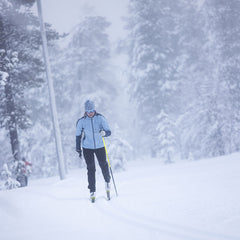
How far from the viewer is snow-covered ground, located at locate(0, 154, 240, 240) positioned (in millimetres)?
2682

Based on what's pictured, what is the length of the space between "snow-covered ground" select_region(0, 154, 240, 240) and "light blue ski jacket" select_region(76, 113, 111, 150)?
4.14ft

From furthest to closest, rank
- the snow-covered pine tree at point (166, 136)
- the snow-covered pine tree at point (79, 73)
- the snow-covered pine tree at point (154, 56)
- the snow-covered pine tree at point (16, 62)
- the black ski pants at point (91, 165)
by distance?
the snow-covered pine tree at point (79, 73), the snow-covered pine tree at point (154, 56), the snow-covered pine tree at point (166, 136), the snow-covered pine tree at point (16, 62), the black ski pants at point (91, 165)

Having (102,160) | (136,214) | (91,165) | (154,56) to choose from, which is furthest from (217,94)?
(136,214)

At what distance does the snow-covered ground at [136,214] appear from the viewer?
2682mm

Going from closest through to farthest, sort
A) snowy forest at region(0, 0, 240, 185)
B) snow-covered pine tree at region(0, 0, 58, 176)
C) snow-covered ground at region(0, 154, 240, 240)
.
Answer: snow-covered ground at region(0, 154, 240, 240), snow-covered pine tree at region(0, 0, 58, 176), snowy forest at region(0, 0, 240, 185)

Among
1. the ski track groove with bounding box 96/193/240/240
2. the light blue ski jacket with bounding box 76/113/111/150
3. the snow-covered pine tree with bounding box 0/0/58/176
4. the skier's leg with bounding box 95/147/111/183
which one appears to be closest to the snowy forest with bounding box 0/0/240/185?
the snow-covered pine tree with bounding box 0/0/58/176

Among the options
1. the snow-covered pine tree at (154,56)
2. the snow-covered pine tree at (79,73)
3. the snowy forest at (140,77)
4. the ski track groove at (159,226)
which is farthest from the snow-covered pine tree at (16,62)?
the snow-covered pine tree at (154,56)

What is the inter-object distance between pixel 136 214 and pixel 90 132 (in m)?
2.09

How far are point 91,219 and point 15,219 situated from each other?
155 cm

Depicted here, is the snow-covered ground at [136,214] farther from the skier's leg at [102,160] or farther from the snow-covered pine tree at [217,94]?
the snow-covered pine tree at [217,94]

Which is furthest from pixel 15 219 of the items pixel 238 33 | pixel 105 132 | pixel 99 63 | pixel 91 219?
pixel 99 63

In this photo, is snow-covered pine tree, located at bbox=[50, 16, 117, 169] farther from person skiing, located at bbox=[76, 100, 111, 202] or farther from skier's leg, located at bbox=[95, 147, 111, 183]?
skier's leg, located at bbox=[95, 147, 111, 183]

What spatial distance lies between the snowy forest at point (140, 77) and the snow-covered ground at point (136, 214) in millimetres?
6842

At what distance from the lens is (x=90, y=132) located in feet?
15.8
